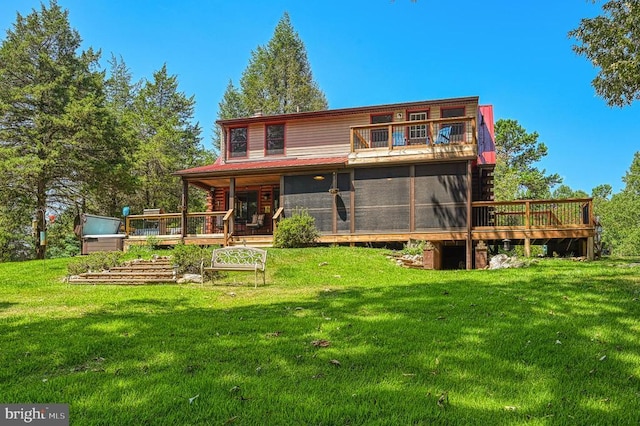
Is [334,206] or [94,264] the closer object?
[94,264]

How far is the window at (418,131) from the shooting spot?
16.9 m

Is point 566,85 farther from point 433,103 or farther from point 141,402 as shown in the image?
point 141,402

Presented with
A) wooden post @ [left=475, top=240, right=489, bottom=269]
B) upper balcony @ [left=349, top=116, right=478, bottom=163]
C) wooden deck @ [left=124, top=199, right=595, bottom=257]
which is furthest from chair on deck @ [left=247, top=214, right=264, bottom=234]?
wooden post @ [left=475, top=240, right=489, bottom=269]

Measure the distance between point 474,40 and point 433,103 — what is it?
30.8ft

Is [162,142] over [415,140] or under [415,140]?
over

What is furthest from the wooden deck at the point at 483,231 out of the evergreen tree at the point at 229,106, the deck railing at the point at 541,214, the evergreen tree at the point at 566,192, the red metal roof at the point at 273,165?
the evergreen tree at the point at 566,192

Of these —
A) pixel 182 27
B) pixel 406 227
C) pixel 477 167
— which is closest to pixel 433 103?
→ pixel 477 167

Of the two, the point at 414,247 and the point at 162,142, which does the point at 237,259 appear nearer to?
the point at 414,247

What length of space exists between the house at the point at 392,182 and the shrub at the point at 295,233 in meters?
1.06

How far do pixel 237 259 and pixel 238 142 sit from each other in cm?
1139

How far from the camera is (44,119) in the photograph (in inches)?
875

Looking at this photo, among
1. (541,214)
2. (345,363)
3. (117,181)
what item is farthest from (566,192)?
(345,363)

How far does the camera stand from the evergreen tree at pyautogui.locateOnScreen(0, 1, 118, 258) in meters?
22.1

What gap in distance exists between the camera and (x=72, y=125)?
22.4 meters
